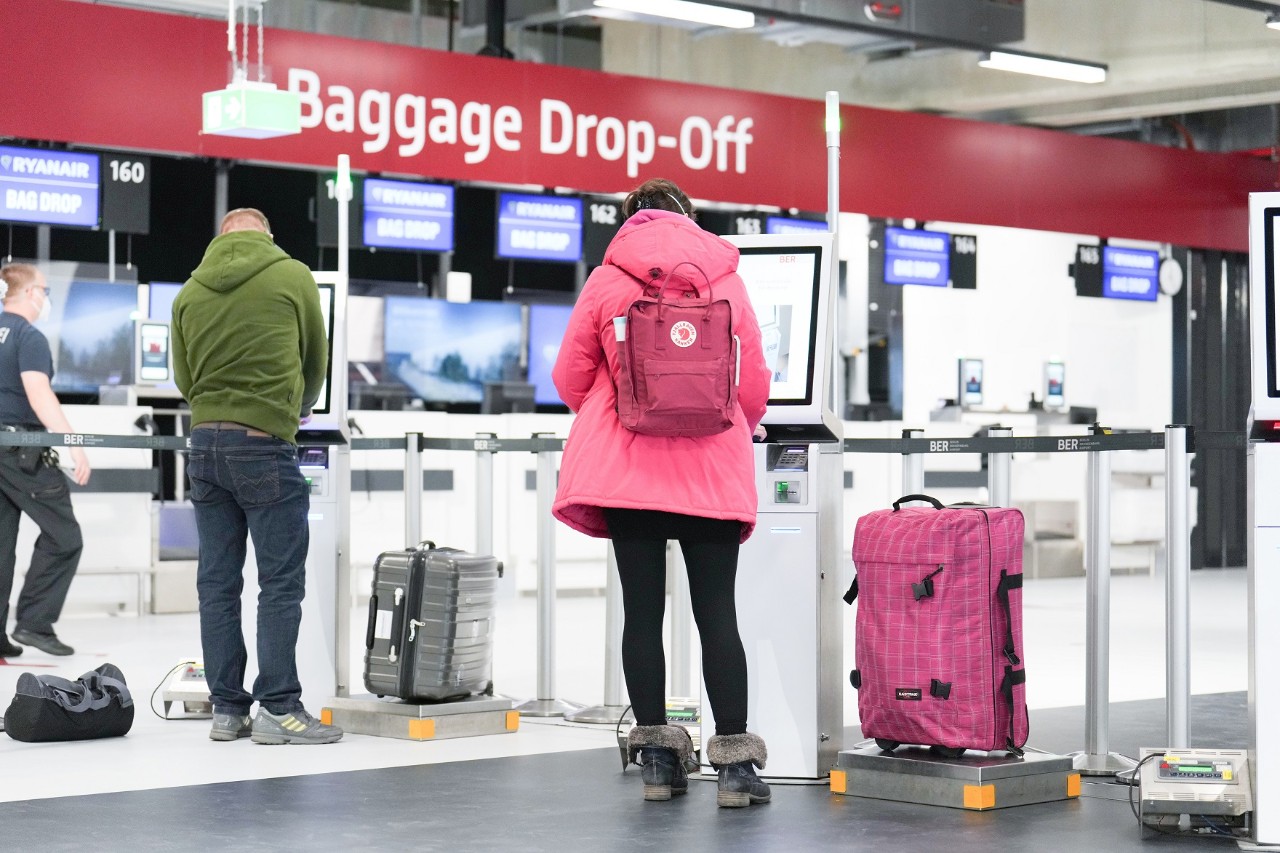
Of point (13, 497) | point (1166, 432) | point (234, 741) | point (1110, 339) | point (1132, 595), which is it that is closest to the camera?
point (1166, 432)

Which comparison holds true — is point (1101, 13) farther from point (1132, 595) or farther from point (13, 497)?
point (13, 497)

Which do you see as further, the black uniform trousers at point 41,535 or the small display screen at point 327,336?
the black uniform trousers at point 41,535

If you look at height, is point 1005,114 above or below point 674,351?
above

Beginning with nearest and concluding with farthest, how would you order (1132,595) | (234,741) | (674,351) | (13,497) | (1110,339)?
(674,351) → (234,741) → (13,497) → (1132,595) → (1110,339)

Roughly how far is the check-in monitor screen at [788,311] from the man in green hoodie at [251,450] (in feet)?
4.59

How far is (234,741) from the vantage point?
508 centimetres

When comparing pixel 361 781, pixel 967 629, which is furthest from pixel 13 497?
pixel 967 629

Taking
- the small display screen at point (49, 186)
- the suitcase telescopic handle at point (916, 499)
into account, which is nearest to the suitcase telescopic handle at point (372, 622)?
the suitcase telescopic handle at point (916, 499)

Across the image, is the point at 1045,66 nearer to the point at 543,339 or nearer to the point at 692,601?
the point at 543,339

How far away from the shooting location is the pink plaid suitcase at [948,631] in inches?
157

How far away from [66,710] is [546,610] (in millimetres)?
1574

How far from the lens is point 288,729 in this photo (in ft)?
16.3

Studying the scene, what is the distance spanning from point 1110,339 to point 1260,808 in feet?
40.5

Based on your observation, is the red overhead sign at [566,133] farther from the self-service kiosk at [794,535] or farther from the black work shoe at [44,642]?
the self-service kiosk at [794,535]
